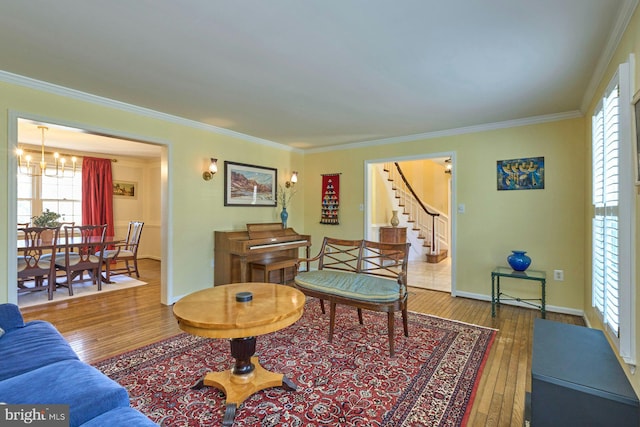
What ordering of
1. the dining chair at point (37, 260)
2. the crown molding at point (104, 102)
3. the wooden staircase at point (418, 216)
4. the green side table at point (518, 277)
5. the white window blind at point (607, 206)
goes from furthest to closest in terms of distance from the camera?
the wooden staircase at point (418, 216) < the dining chair at point (37, 260) < the green side table at point (518, 277) < the crown molding at point (104, 102) < the white window blind at point (607, 206)

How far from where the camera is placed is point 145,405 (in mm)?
1804

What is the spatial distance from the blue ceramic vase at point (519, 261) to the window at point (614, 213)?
87cm

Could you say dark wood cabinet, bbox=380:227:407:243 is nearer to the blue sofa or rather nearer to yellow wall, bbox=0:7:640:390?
yellow wall, bbox=0:7:640:390

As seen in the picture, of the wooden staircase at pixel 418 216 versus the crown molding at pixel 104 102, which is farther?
the wooden staircase at pixel 418 216

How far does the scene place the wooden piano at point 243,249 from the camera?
3.99 meters

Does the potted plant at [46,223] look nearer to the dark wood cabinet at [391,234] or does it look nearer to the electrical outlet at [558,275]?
the dark wood cabinet at [391,234]

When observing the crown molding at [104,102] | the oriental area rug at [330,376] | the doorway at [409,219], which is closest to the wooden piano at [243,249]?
the oriental area rug at [330,376]

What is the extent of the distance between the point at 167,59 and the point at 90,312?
9.94 feet

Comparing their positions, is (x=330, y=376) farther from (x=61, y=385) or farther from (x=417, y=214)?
(x=417, y=214)

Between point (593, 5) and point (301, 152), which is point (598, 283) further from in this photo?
point (301, 152)

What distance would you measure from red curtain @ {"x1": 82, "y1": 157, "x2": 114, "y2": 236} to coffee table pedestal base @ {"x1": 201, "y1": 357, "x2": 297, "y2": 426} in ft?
20.0

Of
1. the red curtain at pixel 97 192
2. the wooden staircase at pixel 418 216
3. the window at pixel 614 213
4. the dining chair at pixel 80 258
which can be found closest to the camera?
the window at pixel 614 213

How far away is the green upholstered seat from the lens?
2.47m

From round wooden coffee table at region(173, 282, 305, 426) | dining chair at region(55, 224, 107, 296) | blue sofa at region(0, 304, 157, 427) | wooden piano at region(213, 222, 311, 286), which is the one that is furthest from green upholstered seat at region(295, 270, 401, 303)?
dining chair at region(55, 224, 107, 296)
